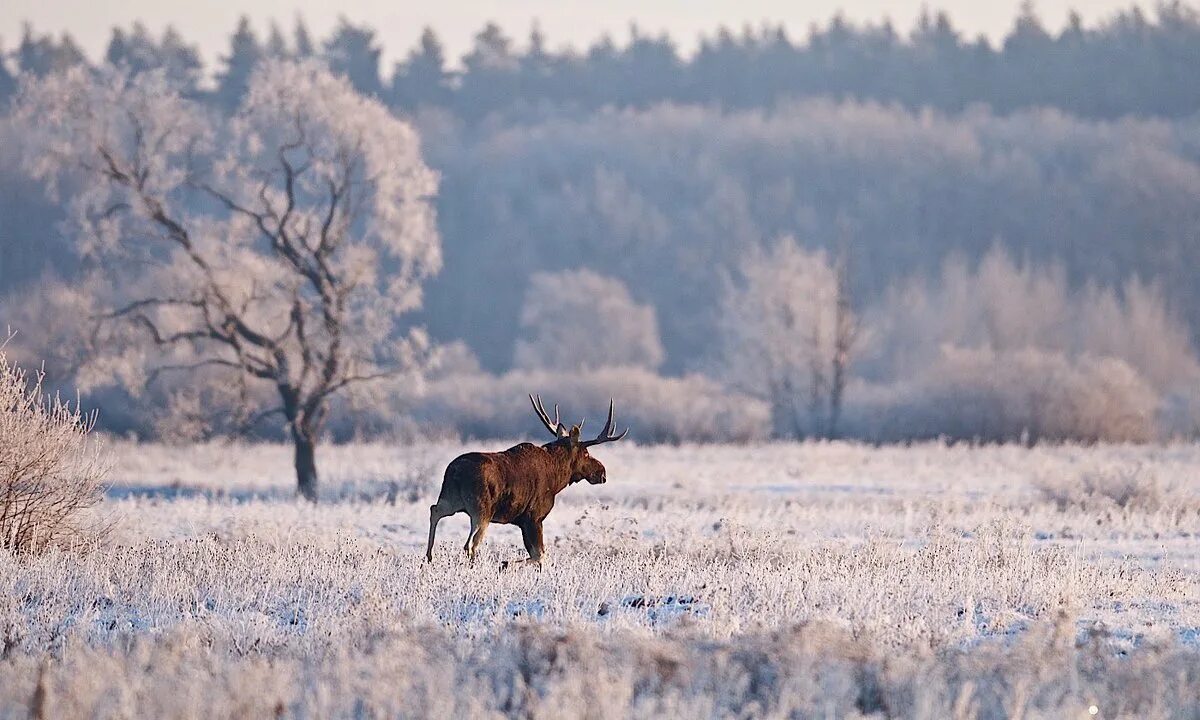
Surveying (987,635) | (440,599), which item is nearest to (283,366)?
(440,599)

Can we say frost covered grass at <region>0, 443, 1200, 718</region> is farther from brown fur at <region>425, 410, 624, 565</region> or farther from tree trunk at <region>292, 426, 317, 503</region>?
tree trunk at <region>292, 426, 317, 503</region>

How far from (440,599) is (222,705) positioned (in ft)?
11.4

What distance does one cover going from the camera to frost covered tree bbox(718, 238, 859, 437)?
55.9 m

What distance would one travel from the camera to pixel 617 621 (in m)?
10.7

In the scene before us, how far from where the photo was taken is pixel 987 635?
419 inches

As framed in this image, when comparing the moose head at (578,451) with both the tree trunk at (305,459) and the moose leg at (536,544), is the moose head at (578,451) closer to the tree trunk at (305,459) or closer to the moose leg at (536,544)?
the moose leg at (536,544)

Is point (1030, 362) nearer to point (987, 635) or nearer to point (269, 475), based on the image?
point (269, 475)

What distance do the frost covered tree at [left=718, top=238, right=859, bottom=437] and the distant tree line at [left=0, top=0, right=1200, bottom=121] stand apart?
52.0 metres

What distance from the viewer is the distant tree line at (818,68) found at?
10975 centimetres

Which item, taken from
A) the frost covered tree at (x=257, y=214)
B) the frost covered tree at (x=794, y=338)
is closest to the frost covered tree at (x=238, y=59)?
the frost covered tree at (x=794, y=338)

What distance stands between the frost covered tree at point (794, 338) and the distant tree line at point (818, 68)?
171 ft

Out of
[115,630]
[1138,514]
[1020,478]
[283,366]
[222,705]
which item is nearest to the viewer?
[222,705]

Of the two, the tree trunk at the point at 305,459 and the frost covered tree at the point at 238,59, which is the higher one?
the frost covered tree at the point at 238,59


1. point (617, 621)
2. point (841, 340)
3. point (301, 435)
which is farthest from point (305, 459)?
point (841, 340)
